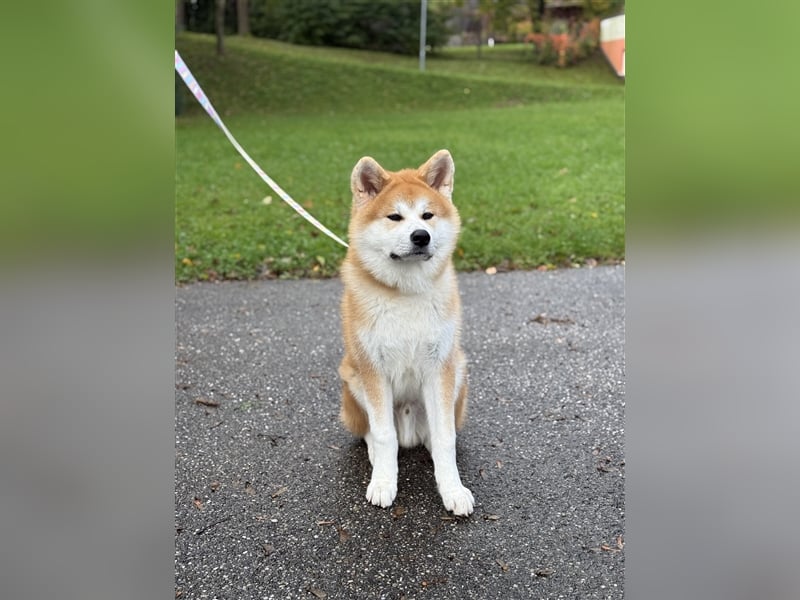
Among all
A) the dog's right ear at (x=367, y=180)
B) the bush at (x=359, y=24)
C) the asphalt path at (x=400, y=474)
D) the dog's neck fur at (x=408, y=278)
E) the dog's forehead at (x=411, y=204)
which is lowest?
the asphalt path at (x=400, y=474)

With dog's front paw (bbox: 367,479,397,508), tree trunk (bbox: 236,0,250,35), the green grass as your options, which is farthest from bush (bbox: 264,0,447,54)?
dog's front paw (bbox: 367,479,397,508)

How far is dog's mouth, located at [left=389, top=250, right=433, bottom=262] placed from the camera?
319cm

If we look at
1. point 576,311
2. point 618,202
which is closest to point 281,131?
point 618,202

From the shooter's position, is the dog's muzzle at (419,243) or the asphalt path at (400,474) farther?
the dog's muzzle at (419,243)

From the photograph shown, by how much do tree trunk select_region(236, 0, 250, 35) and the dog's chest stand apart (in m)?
25.3

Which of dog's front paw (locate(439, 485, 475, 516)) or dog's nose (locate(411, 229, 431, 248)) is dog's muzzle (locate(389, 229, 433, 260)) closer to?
dog's nose (locate(411, 229, 431, 248))

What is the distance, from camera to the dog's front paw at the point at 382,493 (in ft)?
10.8

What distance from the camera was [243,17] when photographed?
25203mm

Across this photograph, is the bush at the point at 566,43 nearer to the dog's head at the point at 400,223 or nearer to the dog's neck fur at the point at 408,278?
the dog's head at the point at 400,223

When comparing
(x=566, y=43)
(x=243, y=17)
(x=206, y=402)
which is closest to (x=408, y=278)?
(x=206, y=402)

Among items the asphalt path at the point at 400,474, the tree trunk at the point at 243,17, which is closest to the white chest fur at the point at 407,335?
the asphalt path at the point at 400,474

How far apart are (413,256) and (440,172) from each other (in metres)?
0.60
